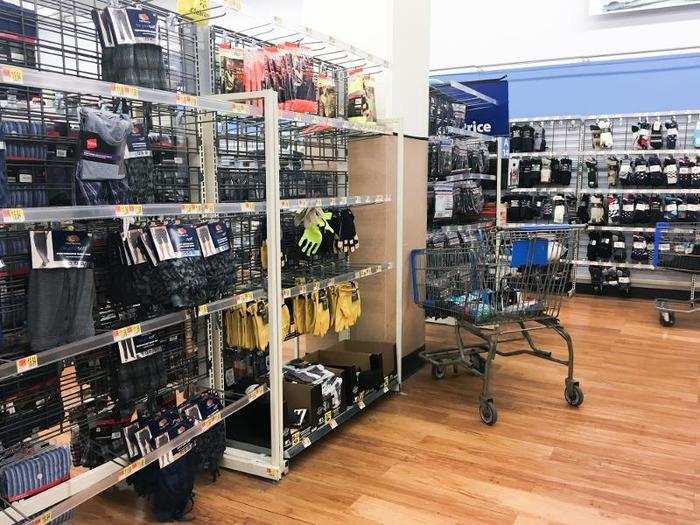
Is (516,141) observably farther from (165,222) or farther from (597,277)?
(165,222)

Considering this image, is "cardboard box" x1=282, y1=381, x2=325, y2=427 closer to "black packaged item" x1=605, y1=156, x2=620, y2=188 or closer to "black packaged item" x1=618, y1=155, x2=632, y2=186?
"black packaged item" x1=618, y1=155, x2=632, y2=186

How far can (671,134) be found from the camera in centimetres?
707

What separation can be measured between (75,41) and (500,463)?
277 cm

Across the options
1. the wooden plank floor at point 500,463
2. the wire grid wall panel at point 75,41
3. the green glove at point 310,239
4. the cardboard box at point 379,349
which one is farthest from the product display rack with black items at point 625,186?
the wire grid wall panel at point 75,41

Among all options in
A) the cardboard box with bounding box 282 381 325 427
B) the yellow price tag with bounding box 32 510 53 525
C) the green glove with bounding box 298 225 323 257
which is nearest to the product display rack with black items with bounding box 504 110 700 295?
the green glove with bounding box 298 225 323 257

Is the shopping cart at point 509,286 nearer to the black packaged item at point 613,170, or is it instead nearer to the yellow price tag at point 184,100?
the yellow price tag at point 184,100

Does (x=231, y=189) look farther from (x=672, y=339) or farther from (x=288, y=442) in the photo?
(x=672, y=339)

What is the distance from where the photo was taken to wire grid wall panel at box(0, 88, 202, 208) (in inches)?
91.2

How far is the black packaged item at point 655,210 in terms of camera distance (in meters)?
7.20

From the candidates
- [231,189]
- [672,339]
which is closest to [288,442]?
[231,189]

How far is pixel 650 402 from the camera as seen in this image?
13.0 feet

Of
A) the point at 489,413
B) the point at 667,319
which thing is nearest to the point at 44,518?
the point at 489,413

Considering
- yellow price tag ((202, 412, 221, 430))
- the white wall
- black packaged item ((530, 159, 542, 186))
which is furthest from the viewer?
black packaged item ((530, 159, 542, 186))

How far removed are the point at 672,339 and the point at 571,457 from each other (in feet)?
9.74
